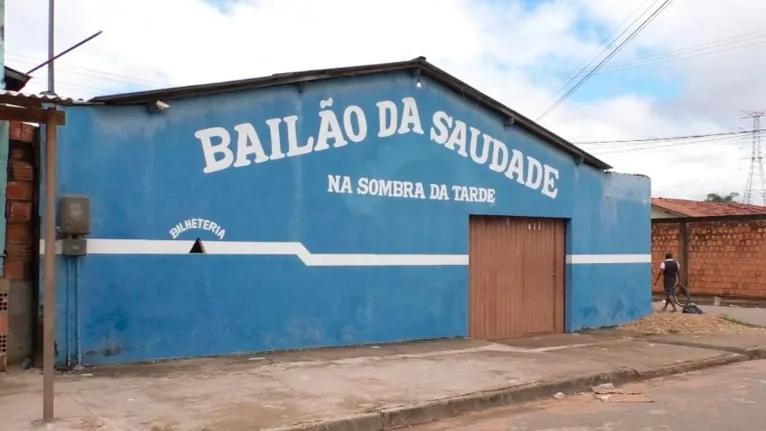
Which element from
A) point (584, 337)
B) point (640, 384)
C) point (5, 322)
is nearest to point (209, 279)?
point (5, 322)

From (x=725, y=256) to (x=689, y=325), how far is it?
38.0 ft

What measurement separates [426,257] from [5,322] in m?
6.19

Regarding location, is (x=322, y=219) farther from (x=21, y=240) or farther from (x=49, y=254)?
(x=49, y=254)

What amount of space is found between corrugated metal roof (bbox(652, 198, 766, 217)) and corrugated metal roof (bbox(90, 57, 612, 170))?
1851 centimetres

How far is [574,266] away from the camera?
1362 centimetres

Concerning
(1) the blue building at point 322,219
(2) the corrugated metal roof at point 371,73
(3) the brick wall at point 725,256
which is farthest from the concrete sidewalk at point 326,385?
(3) the brick wall at point 725,256

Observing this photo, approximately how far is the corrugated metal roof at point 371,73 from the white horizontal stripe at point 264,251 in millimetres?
1746

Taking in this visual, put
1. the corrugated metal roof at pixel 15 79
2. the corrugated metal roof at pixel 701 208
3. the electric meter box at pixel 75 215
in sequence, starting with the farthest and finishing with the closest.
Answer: the corrugated metal roof at pixel 701 208
the corrugated metal roof at pixel 15 79
the electric meter box at pixel 75 215

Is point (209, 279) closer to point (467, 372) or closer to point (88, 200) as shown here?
point (88, 200)

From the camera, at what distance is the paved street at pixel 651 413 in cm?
698

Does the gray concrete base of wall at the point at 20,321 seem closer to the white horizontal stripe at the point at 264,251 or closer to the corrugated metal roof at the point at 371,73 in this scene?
the white horizontal stripe at the point at 264,251

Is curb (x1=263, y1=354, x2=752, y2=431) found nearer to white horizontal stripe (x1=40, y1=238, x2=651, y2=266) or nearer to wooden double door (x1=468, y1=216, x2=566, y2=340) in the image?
wooden double door (x1=468, y1=216, x2=566, y2=340)

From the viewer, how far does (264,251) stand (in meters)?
9.74

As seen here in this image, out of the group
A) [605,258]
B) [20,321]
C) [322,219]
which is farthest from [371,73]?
[605,258]
